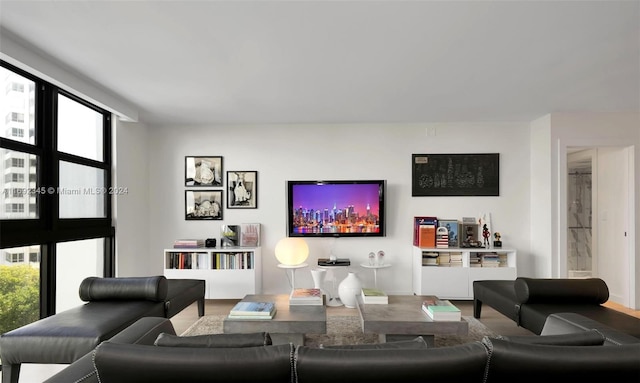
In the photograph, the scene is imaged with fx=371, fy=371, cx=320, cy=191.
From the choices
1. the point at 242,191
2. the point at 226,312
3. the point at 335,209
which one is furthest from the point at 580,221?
the point at 226,312

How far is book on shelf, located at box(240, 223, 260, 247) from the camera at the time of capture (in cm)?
515

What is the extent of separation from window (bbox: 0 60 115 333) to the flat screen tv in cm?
237

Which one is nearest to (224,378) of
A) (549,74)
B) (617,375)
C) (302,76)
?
(617,375)

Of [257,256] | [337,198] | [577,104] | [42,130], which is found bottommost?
[257,256]

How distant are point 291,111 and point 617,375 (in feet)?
13.0

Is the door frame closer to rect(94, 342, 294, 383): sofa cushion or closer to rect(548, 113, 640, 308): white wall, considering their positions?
rect(548, 113, 640, 308): white wall

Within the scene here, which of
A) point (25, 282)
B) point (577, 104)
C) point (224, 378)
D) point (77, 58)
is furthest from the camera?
point (577, 104)

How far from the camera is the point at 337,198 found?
5.15m

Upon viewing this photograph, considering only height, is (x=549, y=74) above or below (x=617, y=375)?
above

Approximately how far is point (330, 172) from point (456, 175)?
5.82 ft

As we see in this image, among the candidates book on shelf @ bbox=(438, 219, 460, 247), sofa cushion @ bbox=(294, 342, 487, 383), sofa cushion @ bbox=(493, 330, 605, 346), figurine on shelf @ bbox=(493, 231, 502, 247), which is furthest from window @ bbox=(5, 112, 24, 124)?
figurine on shelf @ bbox=(493, 231, 502, 247)

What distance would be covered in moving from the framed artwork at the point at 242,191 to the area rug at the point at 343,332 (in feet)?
5.27

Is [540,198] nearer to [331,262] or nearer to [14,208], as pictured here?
[331,262]

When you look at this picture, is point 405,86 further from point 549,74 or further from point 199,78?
point 199,78
